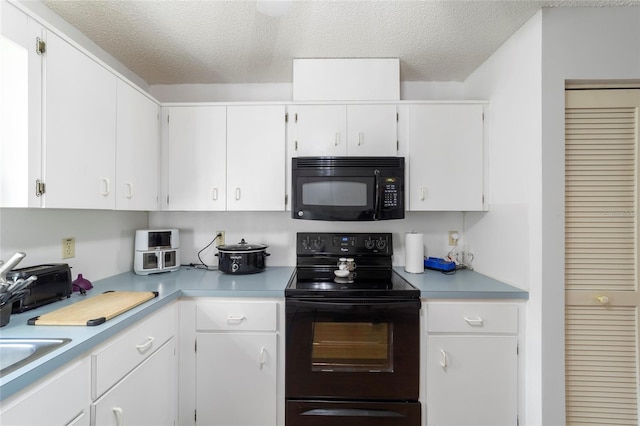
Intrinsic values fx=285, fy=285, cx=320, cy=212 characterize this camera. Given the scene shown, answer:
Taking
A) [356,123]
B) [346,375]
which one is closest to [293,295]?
[346,375]

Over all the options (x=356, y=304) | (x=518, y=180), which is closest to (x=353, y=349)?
(x=356, y=304)

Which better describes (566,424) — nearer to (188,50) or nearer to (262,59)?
(262,59)

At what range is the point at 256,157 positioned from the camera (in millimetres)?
1962

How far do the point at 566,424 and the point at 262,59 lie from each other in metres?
2.75

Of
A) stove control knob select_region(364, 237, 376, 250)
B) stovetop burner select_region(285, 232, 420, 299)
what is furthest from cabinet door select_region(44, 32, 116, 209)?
stove control knob select_region(364, 237, 376, 250)

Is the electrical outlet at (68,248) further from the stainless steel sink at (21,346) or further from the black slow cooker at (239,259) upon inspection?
the black slow cooker at (239,259)

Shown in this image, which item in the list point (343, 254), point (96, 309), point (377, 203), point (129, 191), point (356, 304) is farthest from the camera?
point (343, 254)

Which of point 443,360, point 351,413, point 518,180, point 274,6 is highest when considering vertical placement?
point 274,6

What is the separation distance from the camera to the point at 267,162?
1.96m

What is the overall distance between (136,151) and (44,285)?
834 mm

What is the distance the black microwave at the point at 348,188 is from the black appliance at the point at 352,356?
50 cm

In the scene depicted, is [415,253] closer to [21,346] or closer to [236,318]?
[236,318]

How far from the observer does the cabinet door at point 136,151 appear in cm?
158

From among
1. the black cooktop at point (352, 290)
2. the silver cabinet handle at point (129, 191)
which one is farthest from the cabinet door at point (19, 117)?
the black cooktop at point (352, 290)
